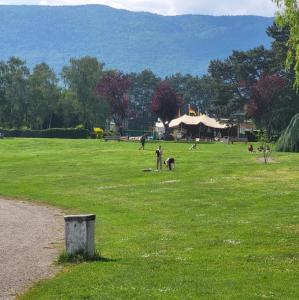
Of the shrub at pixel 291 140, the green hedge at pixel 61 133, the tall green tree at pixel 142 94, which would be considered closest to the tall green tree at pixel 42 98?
the green hedge at pixel 61 133

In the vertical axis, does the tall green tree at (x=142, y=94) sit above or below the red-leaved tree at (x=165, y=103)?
above

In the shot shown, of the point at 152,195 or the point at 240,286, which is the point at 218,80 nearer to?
the point at 152,195

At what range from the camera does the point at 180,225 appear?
1955 cm

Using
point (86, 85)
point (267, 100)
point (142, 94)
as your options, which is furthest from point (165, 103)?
point (142, 94)

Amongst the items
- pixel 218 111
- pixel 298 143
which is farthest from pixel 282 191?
pixel 218 111

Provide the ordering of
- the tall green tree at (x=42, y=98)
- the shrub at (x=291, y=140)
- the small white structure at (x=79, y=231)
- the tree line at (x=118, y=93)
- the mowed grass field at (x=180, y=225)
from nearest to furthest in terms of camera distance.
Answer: the mowed grass field at (x=180, y=225), the small white structure at (x=79, y=231), the shrub at (x=291, y=140), the tree line at (x=118, y=93), the tall green tree at (x=42, y=98)

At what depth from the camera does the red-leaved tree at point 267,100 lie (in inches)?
3647

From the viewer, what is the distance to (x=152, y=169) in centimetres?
4344

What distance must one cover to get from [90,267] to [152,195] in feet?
55.1

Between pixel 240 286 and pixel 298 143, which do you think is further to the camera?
pixel 298 143

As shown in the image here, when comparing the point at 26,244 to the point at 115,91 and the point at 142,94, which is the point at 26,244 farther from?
the point at 142,94

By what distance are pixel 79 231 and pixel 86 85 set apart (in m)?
114

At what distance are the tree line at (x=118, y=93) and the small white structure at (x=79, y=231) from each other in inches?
3155

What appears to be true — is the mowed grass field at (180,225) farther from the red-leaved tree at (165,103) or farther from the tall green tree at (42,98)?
the tall green tree at (42,98)
